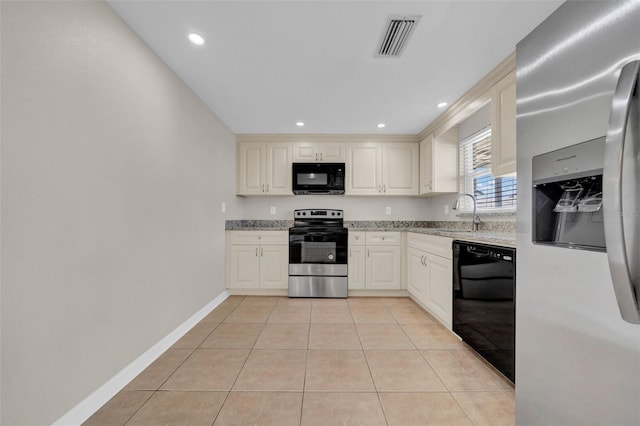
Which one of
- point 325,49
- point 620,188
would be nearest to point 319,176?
point 325,49

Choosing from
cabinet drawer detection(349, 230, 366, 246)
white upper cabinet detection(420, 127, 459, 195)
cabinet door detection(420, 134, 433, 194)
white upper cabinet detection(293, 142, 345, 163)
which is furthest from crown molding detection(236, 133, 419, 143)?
cabinet drawer detection(349, 230, 366, 246)

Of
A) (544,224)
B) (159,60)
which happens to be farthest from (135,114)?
(544,224)

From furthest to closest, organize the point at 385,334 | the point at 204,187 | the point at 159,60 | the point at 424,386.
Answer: the point at 204,187, the point at 385,334, the point at 159,60, the point at 424,386

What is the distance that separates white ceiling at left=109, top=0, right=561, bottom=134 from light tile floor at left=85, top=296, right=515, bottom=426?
2229 mm

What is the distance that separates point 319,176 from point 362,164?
65 centimetres

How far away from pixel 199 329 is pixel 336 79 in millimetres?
2568

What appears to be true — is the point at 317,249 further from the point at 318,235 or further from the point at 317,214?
the point at 317,214

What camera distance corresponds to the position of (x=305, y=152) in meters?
3.99

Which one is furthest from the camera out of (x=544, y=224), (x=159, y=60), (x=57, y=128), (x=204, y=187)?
(x=204, y=187)

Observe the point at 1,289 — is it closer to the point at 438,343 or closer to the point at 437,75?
the point at 438,343

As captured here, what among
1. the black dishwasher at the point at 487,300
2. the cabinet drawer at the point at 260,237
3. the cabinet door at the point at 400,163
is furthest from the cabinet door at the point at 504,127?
the cabinet drawer at the point at 260,237

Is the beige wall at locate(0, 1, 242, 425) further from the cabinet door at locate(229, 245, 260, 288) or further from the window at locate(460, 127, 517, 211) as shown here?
the window at locate(460, 127, 517, 211)

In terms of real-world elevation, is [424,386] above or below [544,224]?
below

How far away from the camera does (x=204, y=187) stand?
114 inches
